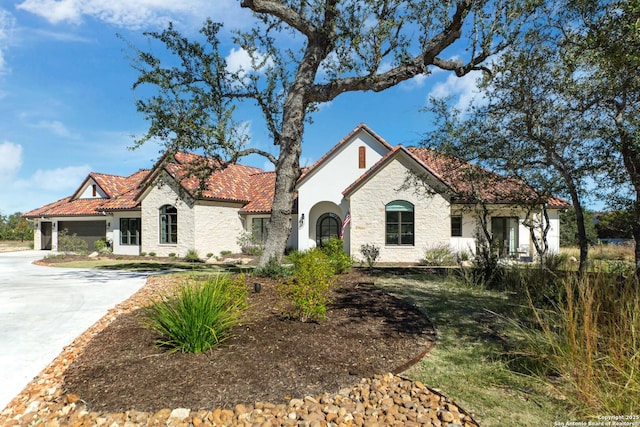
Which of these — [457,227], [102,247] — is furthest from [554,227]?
[102,247]

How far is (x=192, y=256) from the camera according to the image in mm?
20062

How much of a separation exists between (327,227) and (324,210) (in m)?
1.04

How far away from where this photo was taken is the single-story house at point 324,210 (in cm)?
1759

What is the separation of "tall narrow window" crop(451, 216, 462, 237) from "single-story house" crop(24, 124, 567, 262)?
0.05 m

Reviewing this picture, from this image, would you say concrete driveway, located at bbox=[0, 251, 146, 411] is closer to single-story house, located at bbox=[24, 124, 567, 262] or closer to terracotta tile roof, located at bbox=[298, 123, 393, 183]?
single-story house, located at bbox=[24, 124, 567, 262]

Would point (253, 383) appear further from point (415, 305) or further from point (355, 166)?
point (355, 166)

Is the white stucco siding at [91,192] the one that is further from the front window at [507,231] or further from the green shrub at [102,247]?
the front window at [507,231]

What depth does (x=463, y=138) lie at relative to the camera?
9969mm

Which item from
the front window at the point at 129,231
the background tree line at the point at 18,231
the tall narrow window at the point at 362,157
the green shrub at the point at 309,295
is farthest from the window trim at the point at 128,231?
the background tree line at the point at 18,231

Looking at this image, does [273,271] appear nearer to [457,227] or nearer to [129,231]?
[457,227]

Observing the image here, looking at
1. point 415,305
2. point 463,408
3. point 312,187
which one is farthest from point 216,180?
point 463,408

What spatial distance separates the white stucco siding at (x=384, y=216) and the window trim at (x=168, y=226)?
428 inches

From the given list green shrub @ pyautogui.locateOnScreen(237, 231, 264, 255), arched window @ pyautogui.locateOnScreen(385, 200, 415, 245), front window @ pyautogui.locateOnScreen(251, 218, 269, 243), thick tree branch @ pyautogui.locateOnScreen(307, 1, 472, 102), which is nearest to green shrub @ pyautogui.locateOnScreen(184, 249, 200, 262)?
green shrub @ pyautogui.locateOnScreen(237, 231, 264, 255)

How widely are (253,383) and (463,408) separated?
7.13 feet
